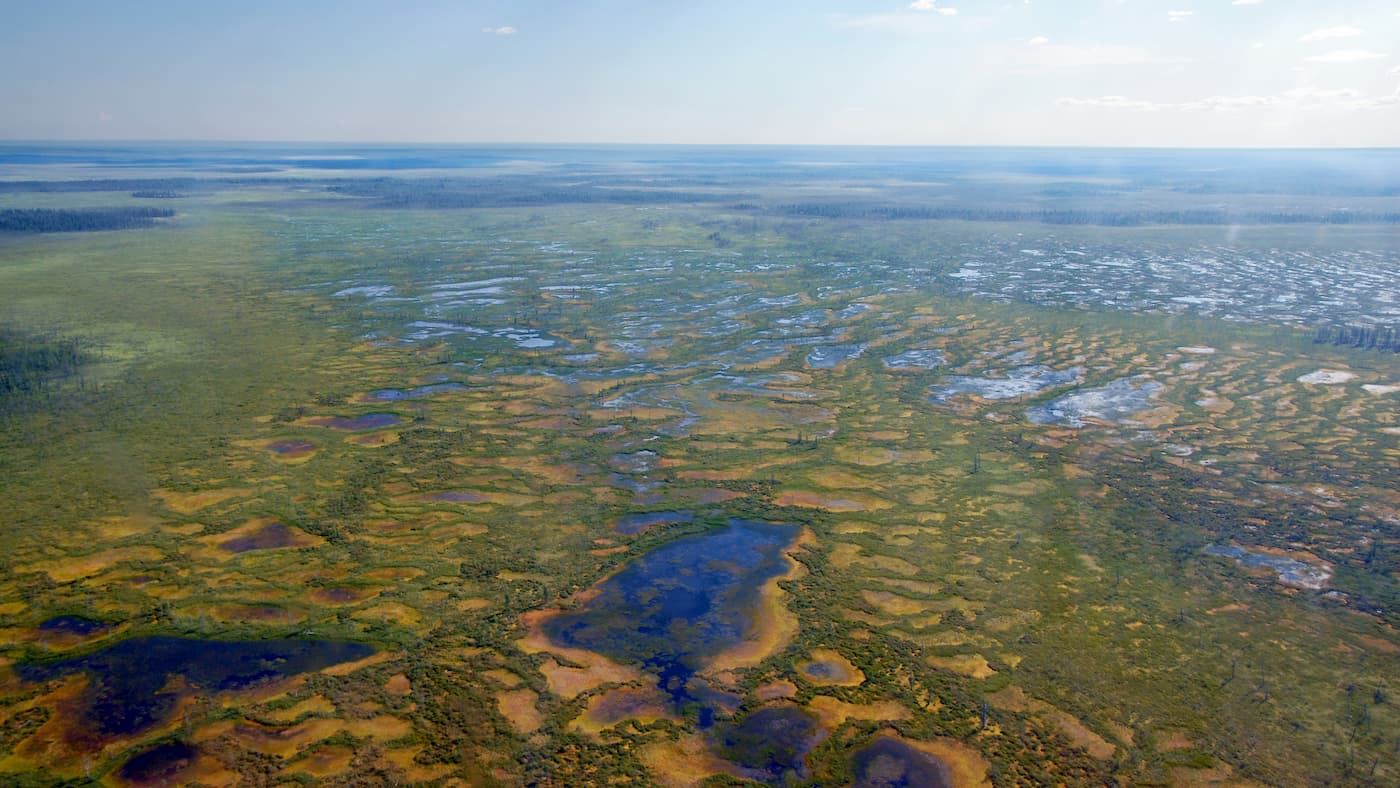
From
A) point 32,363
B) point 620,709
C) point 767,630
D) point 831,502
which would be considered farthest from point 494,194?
point 620,709

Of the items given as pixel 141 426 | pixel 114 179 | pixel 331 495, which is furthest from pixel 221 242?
pixel 114 179

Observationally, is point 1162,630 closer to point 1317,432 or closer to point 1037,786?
point 1037,786

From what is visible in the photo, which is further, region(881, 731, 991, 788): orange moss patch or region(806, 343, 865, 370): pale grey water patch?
region(806, 343, 865, 370): pale grey water patch

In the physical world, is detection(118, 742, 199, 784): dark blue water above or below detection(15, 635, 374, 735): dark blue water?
below

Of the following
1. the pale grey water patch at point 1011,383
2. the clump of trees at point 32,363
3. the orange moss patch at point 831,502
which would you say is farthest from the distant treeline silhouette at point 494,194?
the orange moss patch at point 831,502

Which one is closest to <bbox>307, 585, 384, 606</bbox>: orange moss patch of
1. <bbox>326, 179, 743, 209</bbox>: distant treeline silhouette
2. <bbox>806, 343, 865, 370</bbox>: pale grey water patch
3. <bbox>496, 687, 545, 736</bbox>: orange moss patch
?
<bbox>496, 687, 545, 736</bbox>: orange moss patch

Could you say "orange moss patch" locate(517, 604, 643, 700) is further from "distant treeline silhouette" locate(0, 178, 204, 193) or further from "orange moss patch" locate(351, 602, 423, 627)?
"distant treeline silhouette" locate(0, 178, 204, 193)

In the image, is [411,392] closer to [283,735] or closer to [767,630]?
[283,735]
